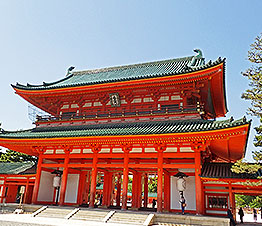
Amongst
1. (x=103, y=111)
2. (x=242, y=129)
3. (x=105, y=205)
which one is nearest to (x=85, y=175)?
(x=105, y=205)

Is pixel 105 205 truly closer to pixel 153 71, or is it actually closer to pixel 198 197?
pixel 198 197

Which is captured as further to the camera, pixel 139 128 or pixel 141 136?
pixel 139 128

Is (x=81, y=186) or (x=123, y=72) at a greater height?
(x=123, y=72)

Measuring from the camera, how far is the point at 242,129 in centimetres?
1276

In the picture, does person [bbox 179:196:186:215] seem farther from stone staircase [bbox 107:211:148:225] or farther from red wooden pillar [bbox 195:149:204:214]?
stone staircase [bbox 107:211:148:225]

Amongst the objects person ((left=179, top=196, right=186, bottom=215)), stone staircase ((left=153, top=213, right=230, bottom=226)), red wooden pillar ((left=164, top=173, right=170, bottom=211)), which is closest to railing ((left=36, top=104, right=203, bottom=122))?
red wooden pillar ((left=164, top=173, right=170, bottom=211))

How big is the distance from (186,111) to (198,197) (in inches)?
223

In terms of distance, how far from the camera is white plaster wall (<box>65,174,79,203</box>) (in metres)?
19.3

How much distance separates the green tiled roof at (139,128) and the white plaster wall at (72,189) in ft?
14.3

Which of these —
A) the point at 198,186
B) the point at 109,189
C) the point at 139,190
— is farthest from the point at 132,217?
the point at 109,189

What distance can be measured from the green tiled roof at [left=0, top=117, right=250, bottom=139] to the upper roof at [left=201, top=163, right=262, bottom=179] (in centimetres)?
273

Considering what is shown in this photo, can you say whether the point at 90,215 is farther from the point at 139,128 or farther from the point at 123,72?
the point at 123,72

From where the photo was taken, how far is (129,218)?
44.0 ft

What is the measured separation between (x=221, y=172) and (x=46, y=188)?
44.4 ft
